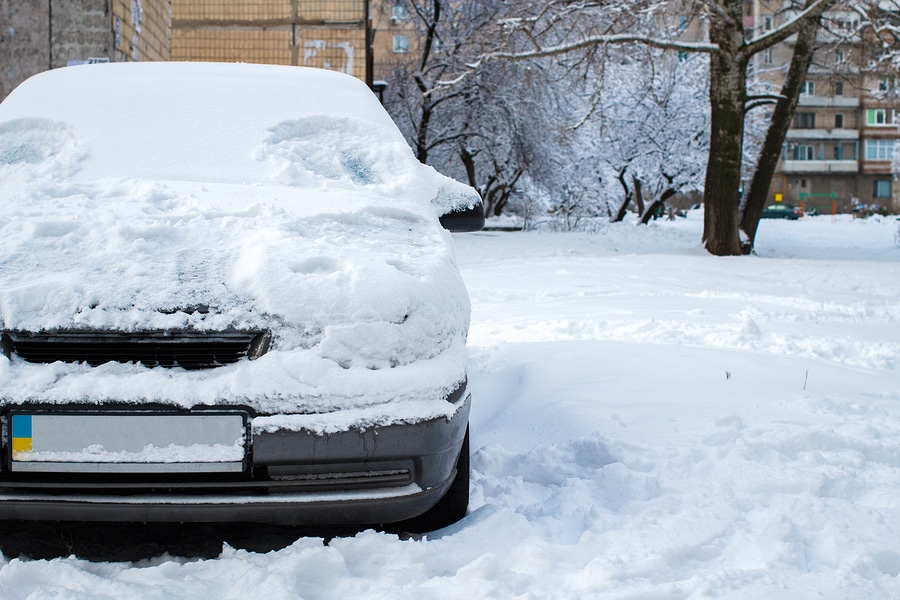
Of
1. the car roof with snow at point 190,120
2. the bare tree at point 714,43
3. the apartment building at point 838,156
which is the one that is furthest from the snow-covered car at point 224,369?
the apartment building at point 838,156

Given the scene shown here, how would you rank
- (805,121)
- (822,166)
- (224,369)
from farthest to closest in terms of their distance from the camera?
(805,121), (822,166), (224,369)

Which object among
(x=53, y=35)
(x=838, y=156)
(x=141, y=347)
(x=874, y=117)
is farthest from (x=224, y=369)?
(x=874, y=117)

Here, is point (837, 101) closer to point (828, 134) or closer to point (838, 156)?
point (828, 134)

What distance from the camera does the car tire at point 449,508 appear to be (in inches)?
99.4

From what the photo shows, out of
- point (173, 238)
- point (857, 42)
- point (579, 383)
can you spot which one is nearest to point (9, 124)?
point (173, 238)

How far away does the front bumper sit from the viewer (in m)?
2.03

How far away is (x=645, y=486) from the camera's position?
278 cm

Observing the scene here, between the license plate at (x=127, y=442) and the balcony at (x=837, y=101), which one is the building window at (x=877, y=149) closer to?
the balcony at (x=837, y=101)

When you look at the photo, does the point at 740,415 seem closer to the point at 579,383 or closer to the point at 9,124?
the point at 579,383

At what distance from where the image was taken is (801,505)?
99.1 inches

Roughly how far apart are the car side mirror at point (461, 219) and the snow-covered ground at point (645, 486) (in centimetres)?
86

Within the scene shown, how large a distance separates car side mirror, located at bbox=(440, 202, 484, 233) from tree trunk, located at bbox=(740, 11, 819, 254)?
1171cm

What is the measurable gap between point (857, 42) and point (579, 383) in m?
13.0

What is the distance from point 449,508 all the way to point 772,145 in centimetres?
Result: 1384
